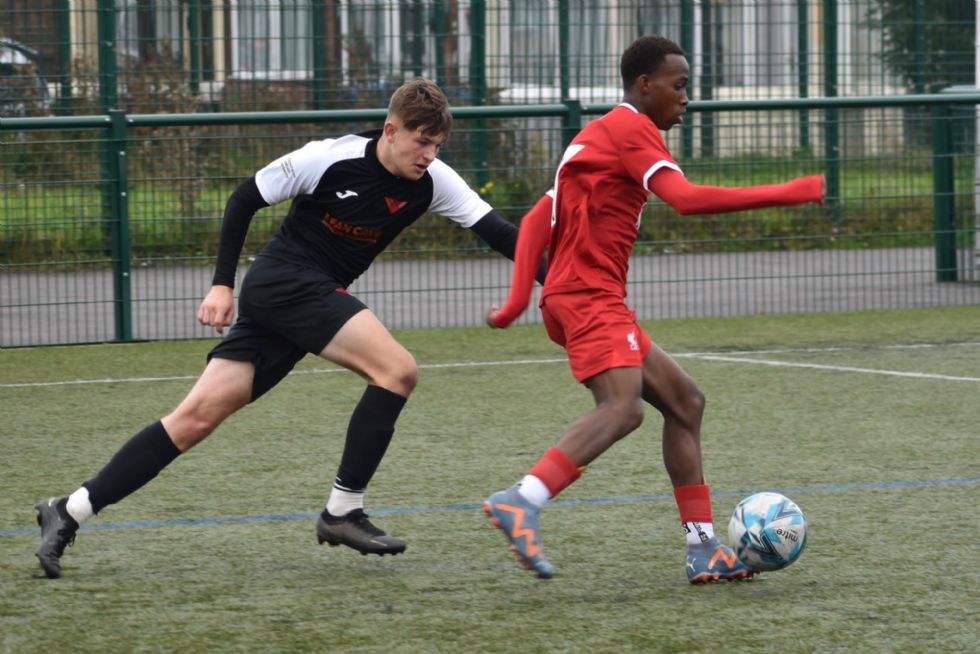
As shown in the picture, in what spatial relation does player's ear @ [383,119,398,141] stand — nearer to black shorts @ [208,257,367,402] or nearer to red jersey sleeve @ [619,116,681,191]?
black shorts @ [208,257,367,402]

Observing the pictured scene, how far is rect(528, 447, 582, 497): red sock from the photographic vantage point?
16.1 feet

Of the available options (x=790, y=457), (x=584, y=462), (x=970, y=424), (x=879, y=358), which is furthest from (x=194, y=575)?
(x=879, y=358)

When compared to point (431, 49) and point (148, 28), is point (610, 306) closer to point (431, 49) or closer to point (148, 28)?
point (148, 28)

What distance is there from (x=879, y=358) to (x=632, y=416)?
5.47 meters

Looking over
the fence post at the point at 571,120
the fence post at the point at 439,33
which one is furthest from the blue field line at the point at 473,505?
the fence post at the point at 439,33

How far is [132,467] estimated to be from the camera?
17.1ft

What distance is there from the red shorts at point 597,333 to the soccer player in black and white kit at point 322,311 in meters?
0.59

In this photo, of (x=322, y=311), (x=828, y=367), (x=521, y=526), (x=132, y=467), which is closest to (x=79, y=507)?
(x=132, y=467)

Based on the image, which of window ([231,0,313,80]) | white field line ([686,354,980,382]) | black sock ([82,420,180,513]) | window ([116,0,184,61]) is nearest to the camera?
black sock ([82,420,180,513])

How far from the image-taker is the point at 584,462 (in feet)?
16.2

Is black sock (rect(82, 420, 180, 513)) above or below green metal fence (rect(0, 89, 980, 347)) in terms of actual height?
below

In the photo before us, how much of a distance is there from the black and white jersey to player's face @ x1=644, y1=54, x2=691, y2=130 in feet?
2.55

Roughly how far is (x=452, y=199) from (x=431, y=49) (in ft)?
38.1

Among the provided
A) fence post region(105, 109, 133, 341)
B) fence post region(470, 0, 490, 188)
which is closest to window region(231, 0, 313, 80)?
fence post region(470, 0, 490, 188)
